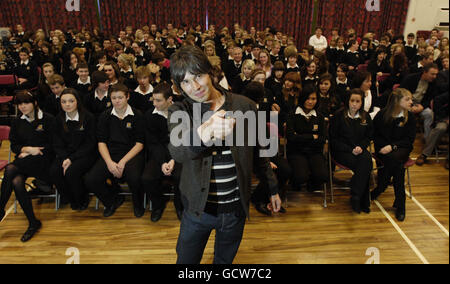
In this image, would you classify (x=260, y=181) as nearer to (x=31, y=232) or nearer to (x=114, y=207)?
(x=114, y=207)

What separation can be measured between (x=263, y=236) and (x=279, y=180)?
657 millimetres

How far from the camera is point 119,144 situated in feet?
11.0

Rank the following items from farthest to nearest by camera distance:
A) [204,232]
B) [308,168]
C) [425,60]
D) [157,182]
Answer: [308,168], [157,182], [425,60], [204,232]

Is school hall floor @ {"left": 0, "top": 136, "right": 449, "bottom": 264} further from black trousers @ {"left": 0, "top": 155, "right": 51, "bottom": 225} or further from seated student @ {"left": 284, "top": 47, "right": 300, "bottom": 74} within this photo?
seated student @ {"left": 284, "top": 47, "right": 300, "bottom": 74}

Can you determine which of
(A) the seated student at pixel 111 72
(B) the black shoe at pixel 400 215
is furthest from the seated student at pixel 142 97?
(B) the black shoe at pixel 400 215

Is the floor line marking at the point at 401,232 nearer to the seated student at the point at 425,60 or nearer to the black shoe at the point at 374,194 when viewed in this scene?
the black shoe at the point at 374,194

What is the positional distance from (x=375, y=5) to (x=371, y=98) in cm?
129

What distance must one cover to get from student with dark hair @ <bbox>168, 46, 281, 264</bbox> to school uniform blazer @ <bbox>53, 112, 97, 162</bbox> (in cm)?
215

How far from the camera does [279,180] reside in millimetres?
3312

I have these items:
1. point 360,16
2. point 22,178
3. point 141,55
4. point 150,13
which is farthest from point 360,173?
point 150,13

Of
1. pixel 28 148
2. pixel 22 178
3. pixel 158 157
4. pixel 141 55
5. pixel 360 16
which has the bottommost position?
pixel 22 178

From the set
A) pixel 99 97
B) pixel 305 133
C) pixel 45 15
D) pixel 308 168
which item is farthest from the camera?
pixel 45 15

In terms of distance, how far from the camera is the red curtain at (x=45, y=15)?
1180 centimetres
